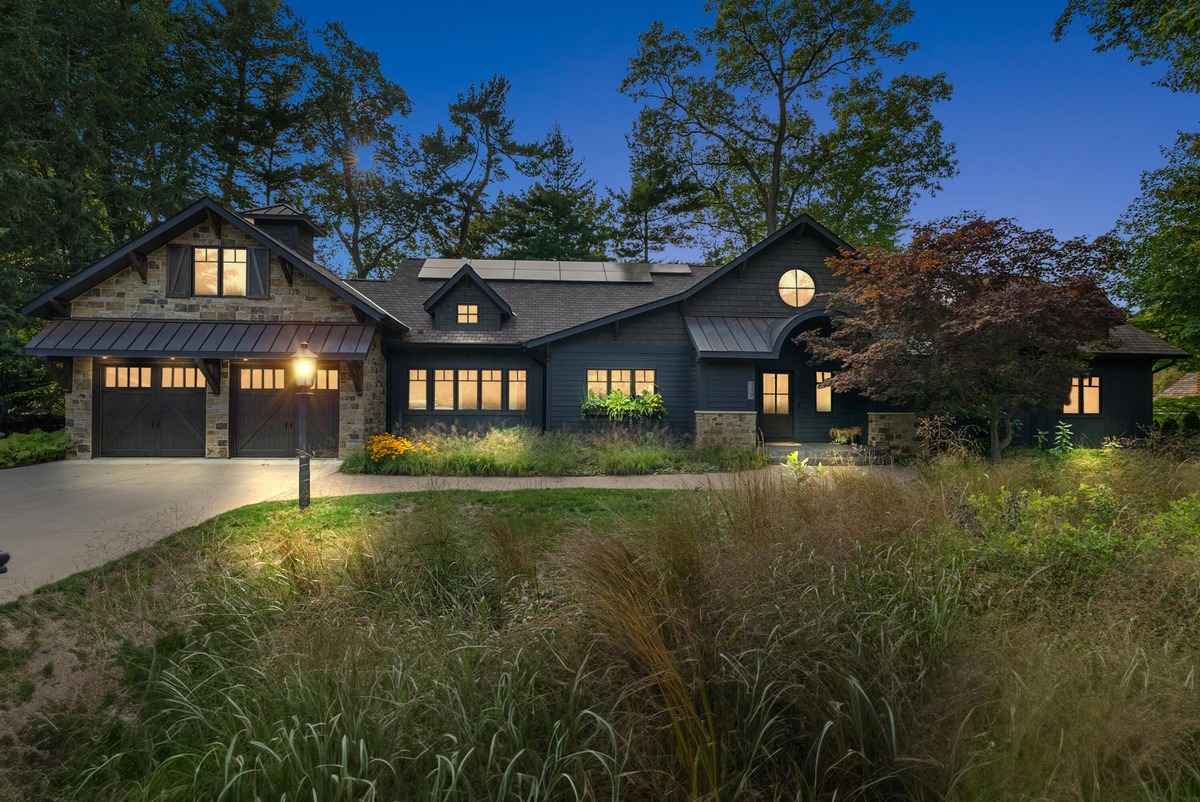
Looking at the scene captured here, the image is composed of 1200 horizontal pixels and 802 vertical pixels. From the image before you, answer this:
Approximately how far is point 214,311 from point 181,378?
1.88 meters

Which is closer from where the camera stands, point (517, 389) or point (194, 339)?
point (194, 339)

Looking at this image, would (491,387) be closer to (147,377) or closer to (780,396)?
(780,396)

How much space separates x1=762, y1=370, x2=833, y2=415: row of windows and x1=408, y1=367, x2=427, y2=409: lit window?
9.70 meters

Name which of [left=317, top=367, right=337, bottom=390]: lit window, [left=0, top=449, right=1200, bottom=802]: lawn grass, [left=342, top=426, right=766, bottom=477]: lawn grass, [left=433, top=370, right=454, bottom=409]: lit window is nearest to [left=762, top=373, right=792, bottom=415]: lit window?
[left=342, top=426, right=766, bottom=477]: lawn grass

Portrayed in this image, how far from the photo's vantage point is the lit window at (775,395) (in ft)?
51.9

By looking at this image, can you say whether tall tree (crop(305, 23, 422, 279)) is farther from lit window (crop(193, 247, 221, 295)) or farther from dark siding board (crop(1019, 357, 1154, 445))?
dark siding board (crop(1019, 357, 1154, 445))

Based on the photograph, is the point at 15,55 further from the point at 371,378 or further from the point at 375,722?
the point at 375,722

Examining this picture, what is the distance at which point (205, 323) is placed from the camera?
1380 cm

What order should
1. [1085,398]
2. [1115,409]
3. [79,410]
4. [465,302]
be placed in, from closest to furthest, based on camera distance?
[79,410]
[1115,409]
[1085,398]
[465,302]

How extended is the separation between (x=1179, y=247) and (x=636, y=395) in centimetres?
1745

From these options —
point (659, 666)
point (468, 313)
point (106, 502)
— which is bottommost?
point (106, 502)

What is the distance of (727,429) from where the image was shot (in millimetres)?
14172

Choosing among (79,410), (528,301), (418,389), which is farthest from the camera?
(528,301)

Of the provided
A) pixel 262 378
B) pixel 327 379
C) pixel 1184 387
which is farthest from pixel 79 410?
pixel 1184 387
